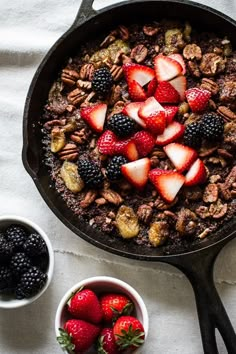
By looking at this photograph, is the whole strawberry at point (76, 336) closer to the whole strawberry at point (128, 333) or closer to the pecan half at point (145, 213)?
the whole strawberry at point (128, 333)

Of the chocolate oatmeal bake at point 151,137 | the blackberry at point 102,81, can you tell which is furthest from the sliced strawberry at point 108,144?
the blackberry at point 102,81

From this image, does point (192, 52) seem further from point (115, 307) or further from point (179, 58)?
point (115, 307)

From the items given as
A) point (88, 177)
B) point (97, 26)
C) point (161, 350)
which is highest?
point (97, 26)

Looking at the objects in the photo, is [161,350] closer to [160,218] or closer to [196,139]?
[160,218]

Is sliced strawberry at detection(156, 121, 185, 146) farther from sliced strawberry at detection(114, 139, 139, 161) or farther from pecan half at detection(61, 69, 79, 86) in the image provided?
pecan half at detection(61, 69, 79, 86)

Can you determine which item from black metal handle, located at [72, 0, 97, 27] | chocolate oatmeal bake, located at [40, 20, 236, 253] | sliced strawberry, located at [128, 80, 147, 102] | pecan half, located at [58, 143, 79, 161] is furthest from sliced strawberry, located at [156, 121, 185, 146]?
black metal handle, located at [72, 0, 97, 27]

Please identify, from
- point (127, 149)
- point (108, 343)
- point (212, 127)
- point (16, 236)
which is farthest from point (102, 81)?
point (108, 343)

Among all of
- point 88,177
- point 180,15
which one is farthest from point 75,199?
point 180,15
